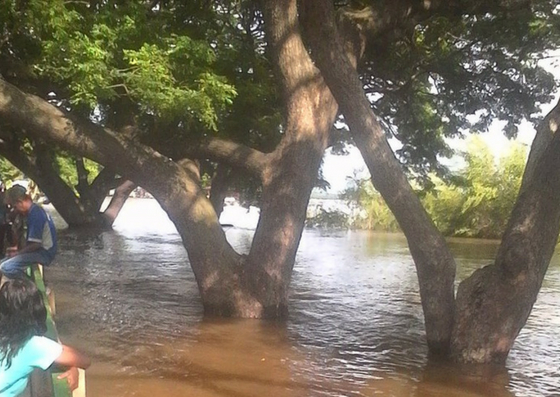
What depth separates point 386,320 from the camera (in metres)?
11.1

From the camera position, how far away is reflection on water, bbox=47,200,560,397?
7.22 m

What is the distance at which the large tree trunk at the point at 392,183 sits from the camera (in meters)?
8.26

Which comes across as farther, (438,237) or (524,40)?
(524,40)

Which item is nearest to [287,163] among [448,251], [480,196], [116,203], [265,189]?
[265,189]

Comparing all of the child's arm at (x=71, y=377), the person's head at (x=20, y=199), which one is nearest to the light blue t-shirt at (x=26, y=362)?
the child's arm at (x=71, y=377)

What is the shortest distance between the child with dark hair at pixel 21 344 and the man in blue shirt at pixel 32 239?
355 centimetres

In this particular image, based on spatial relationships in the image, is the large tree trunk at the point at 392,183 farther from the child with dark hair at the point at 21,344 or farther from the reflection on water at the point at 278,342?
the child with dark hair at the point at 21,344

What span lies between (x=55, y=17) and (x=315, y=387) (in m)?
6.47

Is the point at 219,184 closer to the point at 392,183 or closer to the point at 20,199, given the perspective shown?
the point at 392,183

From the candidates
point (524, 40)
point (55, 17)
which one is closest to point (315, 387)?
point (55, 17)

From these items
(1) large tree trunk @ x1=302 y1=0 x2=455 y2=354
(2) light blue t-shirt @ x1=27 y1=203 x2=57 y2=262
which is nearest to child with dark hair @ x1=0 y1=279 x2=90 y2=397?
(2) light blue t-shirt @ x1=27 y1=203 x2=57 y2=262

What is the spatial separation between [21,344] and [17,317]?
0.14 metres

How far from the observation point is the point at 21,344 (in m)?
3.44

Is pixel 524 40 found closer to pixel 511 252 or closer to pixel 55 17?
pixel 511 252
